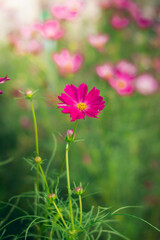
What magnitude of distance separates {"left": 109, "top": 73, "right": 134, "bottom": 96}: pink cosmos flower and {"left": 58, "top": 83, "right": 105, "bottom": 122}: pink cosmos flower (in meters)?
0.58

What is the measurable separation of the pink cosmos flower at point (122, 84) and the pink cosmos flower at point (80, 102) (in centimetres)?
58

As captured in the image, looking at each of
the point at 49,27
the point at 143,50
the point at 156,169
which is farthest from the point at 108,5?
the point at 156,169

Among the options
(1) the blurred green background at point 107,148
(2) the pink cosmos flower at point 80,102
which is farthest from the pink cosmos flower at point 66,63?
(2) the pink cosmos flower at point 80,102

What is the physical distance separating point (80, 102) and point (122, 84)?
2.09ft

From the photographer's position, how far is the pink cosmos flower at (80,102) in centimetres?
42

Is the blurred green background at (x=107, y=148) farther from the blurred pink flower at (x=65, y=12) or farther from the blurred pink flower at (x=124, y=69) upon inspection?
the blurred pink flower at (x=65, y=12)

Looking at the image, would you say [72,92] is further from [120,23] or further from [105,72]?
[120,23]

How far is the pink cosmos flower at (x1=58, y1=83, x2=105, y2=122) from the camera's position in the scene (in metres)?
0.42

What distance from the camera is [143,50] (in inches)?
56.8

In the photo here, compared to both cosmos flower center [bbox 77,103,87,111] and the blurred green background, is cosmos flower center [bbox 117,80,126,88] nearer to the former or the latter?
the blurred green background

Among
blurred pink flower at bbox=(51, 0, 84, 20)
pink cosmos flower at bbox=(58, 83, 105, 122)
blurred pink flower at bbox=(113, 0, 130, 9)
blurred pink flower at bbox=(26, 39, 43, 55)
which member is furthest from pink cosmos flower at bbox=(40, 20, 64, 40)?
pink cosmos flower at bbox=(58, 83, 105, 122)

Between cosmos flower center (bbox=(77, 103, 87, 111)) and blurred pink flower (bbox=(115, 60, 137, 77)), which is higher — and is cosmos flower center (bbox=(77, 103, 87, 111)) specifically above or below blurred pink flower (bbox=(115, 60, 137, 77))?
below

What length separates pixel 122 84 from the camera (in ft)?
3.46

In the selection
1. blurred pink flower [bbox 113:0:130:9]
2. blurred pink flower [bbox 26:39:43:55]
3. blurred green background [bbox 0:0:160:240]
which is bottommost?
blurred green background [bbox 0:0:160:240]
